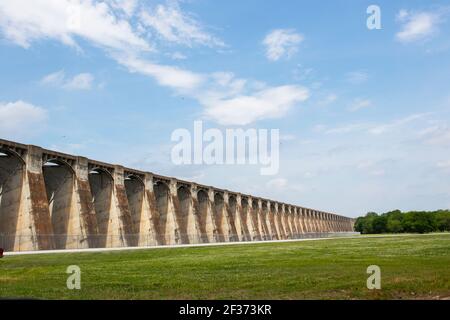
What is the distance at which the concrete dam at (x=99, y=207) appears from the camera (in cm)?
4016

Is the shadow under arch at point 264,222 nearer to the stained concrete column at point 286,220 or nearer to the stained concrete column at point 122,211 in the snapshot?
the stained concrete column at point 286,220

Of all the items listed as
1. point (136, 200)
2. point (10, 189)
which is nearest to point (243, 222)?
point (136, 200)

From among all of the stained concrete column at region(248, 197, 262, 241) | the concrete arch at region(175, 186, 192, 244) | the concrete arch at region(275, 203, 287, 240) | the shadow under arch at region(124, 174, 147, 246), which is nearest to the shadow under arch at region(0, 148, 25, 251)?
the shadow under arch at region(124, 174, 147, 246)

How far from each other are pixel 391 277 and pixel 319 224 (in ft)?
502

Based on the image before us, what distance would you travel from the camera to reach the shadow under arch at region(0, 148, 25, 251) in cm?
4022

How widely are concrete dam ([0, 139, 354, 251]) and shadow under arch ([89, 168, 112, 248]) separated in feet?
0.38

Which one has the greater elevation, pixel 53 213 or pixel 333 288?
pixel 53 213

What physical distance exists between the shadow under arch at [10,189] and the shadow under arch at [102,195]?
12183 millimetres

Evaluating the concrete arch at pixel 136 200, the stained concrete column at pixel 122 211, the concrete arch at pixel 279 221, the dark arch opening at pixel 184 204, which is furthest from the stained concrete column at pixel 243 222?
the stained concrete column at pixel 122 211

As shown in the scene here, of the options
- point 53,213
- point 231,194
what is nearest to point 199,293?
→ point 53,213

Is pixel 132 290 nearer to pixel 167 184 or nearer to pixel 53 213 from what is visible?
pixel 53 213
